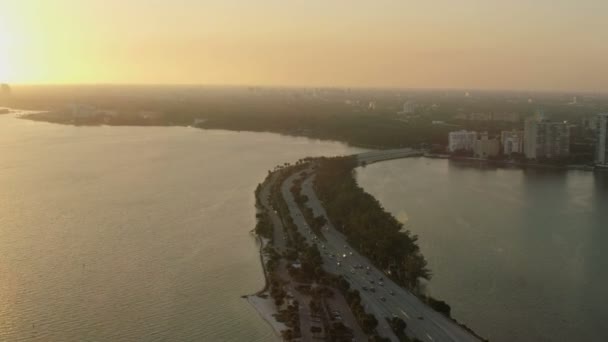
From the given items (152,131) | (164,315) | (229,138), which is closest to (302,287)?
(164,315)

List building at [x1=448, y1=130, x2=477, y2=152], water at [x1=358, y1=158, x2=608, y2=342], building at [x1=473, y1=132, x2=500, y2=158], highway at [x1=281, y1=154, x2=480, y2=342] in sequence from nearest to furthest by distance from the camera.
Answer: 1. highway at [x1=281, y1=154, x2=480, y2=342]
2. water at [x1=358, y1=158, x2=608, y2=342]
3. building at [x1=473, y1=132, x2=500, y2=158]
4. building at [x1=448, y1=130, x2=477, y2=152]

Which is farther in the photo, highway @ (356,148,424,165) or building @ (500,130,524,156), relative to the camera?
building @ (500,130,524,156)

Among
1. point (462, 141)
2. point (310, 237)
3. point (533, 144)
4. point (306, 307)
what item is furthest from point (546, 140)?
point (306, 307)

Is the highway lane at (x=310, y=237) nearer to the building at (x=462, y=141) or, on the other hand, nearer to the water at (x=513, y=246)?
the water at (x=513, y=246)

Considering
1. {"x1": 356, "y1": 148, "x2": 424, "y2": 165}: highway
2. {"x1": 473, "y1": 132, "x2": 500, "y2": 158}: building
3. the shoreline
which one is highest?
{"x1": 473, "y1": 132, "x2": 500, "y2": 158}: building

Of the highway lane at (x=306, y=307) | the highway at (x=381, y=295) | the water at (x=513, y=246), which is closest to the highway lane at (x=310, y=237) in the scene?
the highway at (x=381, y=295)

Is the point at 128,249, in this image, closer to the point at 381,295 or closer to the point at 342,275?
the point at 342,275

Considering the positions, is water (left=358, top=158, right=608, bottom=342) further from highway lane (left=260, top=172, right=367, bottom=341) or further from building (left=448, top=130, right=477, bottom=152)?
building (left=448, top=130, right=477, bottom=152)

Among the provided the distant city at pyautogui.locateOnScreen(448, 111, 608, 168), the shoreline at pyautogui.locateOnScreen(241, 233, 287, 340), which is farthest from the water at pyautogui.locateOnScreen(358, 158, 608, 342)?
the distant city at pyautogui.locateOnScreen(448, 111, 608, 168)
